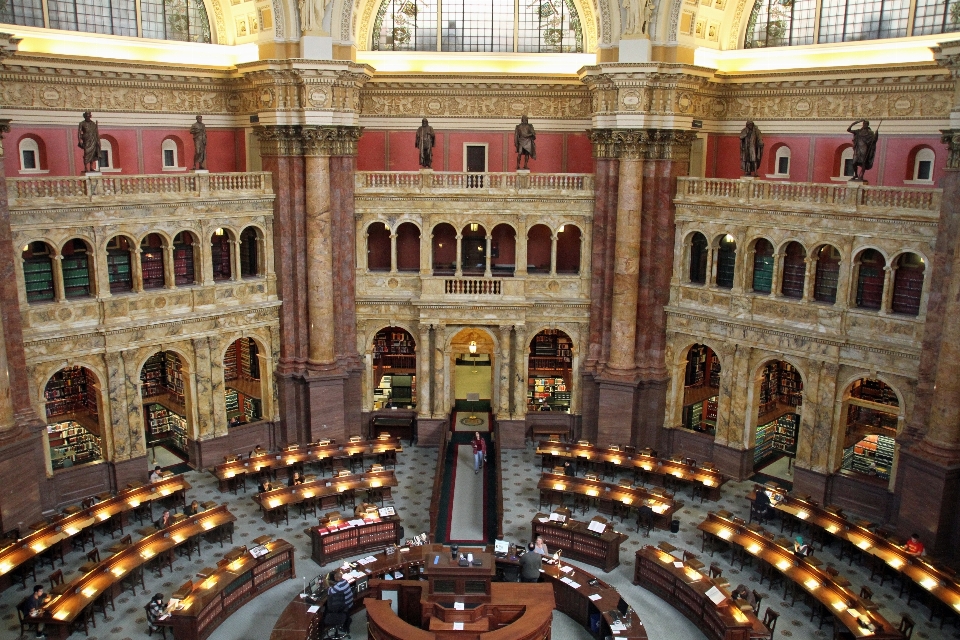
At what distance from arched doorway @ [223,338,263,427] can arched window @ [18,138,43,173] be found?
9372mm

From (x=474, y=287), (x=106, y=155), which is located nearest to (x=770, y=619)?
(x=474, y=287)

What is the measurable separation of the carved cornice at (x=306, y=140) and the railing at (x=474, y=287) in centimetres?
625

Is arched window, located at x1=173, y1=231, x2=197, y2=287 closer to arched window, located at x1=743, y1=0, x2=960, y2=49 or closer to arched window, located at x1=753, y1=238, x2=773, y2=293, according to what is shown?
arched window, located at x1=753, y1=238, x2=773, y2=293

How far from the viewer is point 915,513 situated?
80.2ft

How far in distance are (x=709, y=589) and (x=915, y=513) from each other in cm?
786

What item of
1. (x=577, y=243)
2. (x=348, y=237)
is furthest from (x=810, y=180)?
(x=348, y=237)

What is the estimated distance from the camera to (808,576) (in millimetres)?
21922

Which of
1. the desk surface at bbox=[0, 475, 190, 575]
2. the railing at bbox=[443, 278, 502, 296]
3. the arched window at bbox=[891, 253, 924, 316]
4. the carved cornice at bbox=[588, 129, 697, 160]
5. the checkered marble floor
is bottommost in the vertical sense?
the checkered marble floor

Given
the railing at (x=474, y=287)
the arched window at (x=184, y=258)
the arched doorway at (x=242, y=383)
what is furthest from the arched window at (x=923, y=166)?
the arched window at (x=184, y=258)

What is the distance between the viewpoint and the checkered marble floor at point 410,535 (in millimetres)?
21328

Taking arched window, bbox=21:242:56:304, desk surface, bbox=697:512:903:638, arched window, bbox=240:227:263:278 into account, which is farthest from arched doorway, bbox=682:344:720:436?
arched window, bbox=21:242:56:304

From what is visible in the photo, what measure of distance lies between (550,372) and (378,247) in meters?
8.74

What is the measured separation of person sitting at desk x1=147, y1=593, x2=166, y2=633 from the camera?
67.1 ft

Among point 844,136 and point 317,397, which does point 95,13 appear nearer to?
point 317,397
